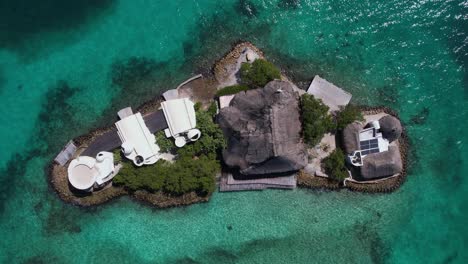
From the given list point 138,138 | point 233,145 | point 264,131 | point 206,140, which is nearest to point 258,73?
point 264,131

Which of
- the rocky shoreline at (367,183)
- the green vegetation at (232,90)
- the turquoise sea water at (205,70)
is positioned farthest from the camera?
the rocky shoreline at (367,183)

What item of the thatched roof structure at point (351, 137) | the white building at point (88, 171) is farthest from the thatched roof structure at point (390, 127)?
the white building at point (88, 171)

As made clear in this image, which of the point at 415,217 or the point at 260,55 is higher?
the point at 260,55

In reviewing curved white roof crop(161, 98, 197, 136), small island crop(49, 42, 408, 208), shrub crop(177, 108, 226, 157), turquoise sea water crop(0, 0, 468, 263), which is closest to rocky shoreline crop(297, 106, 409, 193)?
small island crop(49, 42, 408, 208)

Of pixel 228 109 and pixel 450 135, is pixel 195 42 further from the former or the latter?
pixel 450 135

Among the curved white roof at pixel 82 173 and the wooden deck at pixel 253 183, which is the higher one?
the curved white roof at pixel 82 173

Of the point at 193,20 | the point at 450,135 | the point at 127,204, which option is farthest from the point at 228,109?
the point at 450,135

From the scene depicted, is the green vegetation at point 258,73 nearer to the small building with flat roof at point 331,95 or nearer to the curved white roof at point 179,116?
the small building with flat roof at point 331,95

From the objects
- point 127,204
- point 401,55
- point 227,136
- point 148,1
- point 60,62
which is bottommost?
point 127,204
